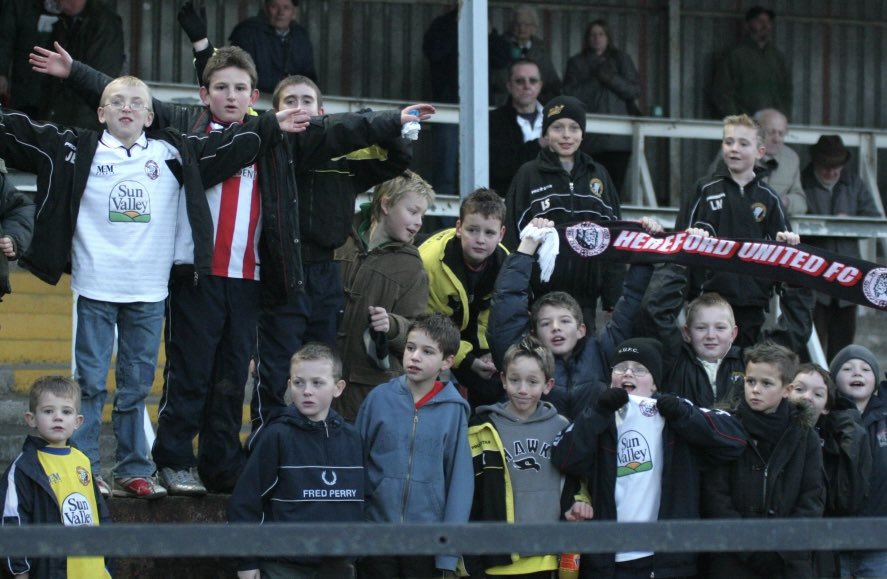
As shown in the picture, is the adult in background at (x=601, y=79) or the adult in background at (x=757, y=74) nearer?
the adult in background at (x=601, y=79)

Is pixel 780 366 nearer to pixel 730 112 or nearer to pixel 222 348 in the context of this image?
pixel 222 348

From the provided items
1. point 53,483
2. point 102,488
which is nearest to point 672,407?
point 102,488

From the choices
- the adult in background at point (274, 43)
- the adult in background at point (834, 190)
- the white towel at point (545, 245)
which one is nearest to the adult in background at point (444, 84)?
the adult in background at point (274, 43)

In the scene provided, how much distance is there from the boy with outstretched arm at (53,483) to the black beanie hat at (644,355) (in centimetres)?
226

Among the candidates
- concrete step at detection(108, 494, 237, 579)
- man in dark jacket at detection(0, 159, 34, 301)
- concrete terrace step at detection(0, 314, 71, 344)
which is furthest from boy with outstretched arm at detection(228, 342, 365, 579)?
concrete terrace step at detection(0, 314, 71, 344)

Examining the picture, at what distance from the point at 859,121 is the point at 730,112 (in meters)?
2.35

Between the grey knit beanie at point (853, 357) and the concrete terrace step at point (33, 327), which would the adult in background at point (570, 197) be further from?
the concrete terrace step at point (33, 327)

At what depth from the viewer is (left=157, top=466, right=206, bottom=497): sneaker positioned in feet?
22.0

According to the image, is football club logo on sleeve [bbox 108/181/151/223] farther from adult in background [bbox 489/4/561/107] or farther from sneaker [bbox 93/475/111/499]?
adult in background [bbox 489/4/561/107]

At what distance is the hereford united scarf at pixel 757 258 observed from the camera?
7.57m

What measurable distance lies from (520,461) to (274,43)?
5.93m

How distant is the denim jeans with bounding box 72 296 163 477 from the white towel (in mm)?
1820

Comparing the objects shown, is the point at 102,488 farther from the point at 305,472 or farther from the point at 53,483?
the point at 305,472

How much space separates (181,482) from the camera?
265 inches
